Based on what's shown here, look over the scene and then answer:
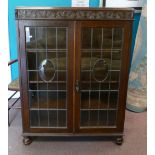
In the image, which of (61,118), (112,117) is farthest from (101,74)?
(61,118)

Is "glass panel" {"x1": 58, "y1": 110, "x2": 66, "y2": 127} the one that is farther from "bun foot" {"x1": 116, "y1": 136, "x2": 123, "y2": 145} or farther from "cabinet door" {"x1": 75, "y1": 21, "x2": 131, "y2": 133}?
"bun foot" {"x1": 116, "y1": 136, "x2": 123, "y2": 145}

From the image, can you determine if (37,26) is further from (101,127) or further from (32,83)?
(101,127)

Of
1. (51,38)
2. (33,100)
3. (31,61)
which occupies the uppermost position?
(51,38)

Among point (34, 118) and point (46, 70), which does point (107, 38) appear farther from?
point (34, 118)

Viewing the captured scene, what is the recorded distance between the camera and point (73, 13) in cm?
159

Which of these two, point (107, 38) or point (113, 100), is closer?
point (107, 38)

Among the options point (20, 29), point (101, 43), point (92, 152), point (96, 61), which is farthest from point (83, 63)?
point (92, 152)

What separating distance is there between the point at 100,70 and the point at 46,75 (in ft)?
1.53

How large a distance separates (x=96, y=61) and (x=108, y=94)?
1.06 feet

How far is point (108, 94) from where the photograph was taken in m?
1.85

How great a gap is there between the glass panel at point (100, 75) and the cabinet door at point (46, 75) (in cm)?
13

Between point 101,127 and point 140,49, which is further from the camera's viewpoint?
point 140,49

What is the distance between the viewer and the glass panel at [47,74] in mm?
1679

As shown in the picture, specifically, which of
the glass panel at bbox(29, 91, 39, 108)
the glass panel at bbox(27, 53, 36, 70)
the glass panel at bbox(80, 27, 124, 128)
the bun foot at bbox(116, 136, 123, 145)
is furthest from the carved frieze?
the bun foot at bbox(116, 136, 123, 145)
